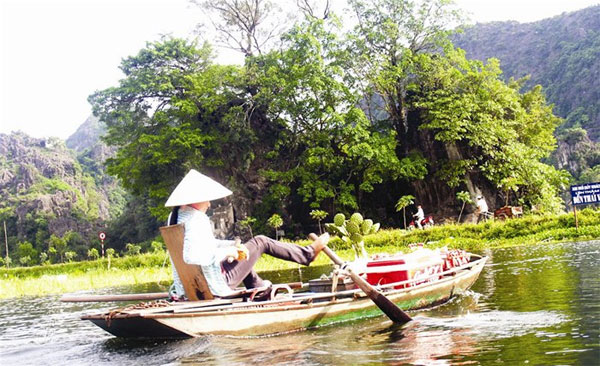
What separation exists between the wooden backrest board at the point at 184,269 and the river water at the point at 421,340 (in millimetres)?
728

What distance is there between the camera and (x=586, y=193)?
1700 centimetres

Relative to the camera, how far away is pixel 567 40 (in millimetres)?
83125

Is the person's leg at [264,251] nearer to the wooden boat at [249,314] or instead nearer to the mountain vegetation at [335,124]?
the wooden boat at [249,314]

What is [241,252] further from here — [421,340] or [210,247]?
[421,340]

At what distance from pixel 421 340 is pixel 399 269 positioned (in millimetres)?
1967

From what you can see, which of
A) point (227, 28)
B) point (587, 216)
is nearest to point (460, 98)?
point (587, 216)

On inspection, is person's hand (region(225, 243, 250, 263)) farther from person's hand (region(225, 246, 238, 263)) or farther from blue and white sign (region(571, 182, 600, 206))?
blue and white sign (region(571, 182, 600, 206))

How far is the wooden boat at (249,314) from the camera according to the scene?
19.9 feet

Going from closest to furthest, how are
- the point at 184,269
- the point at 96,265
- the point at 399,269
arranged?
1. the point at 184,269
2. the point at 399,269
3. the point at 96,265

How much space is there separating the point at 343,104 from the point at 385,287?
79.1 ft

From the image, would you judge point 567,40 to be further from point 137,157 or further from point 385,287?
point 385,287

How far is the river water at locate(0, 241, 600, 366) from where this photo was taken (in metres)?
4.88

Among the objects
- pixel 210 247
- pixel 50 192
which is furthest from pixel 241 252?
pixel 50 192

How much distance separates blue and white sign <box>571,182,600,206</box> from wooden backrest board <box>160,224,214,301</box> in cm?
1354
